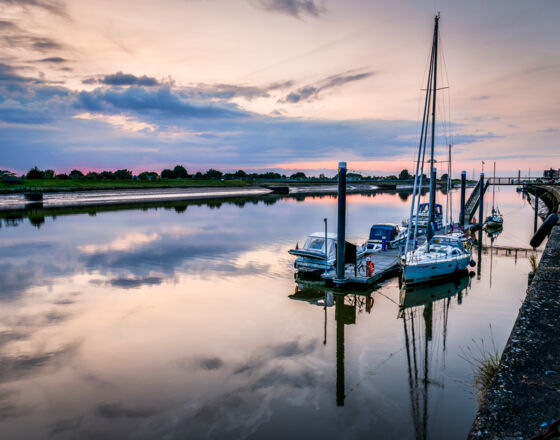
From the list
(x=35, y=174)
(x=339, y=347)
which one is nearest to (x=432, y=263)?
(x=339, y=347)

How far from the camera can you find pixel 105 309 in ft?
59.1

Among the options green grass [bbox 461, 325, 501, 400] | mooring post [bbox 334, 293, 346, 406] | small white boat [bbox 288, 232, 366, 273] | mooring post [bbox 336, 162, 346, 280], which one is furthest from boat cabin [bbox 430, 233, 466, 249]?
green grass [bbox 461, 325, 501, 400]

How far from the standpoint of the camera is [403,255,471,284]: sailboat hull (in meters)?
21.7

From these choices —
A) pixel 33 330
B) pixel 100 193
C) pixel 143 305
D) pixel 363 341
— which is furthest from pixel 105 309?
pixel 100 193

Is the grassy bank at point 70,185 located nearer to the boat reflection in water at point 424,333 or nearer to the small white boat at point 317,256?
the small white boat at point 317,256

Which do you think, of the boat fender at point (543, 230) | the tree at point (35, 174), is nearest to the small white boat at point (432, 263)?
the boat fender at point (543, 230)

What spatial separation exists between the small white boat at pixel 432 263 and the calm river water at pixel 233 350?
90cm

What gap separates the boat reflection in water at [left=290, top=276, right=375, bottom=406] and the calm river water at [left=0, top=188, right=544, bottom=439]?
0.35 feet

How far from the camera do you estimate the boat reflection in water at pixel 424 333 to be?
10922 mm

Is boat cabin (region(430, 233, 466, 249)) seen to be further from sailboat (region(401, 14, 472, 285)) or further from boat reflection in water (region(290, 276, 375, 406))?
boat reflection in water (region(290, 276, 375, 406))

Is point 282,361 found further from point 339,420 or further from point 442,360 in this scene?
point 442,360

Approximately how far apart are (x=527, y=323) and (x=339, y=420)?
208 inches

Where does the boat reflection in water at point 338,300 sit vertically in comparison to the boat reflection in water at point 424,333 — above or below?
above

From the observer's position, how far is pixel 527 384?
6.27 m
